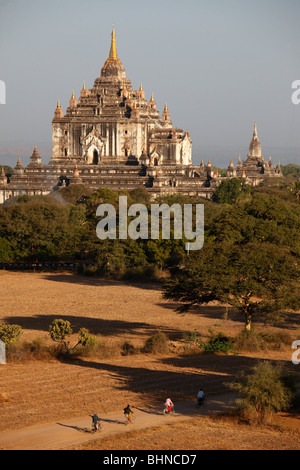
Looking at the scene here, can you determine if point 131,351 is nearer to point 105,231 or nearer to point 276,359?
point 276,359

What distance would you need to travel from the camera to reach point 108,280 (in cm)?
6425

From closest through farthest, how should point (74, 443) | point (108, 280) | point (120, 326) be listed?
point (74, 443) < point (120, 326) < point (108, 280)

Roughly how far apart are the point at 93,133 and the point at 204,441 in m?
88.8

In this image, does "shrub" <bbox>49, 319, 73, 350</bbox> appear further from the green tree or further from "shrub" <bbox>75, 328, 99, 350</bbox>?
the green tree

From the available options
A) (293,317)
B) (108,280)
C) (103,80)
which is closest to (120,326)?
(293,317)

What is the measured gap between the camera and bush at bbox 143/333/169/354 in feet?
127

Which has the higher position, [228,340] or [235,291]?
[235,291]

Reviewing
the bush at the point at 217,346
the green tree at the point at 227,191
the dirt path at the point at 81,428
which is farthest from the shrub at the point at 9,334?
the green tree at the point at 227,191

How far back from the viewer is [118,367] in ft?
118

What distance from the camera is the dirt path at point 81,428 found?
26078 mm

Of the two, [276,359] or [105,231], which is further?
[105,231]

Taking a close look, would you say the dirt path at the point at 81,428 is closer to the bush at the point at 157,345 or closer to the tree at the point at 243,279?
the bush at the point at 157,345

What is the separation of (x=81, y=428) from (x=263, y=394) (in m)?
6.46

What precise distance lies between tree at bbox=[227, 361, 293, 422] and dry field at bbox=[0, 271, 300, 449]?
71 cm
